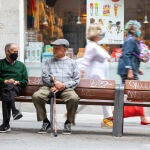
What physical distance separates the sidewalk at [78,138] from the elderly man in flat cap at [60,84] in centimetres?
28

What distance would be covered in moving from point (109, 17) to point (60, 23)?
104 centimetres

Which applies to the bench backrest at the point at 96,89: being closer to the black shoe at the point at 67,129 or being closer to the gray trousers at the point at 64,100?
the gray trousers at the point at 64,100

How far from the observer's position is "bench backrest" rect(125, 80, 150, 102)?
28.3 ft

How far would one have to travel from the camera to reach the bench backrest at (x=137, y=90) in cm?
864

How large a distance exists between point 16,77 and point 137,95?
1797 millimetres

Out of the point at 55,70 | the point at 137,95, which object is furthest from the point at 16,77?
the point at 137,95

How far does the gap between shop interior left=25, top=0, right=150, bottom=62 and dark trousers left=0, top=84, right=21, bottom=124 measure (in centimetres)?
387

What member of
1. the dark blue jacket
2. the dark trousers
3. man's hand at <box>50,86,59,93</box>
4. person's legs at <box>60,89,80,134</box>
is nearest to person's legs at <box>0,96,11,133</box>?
the dark trousers

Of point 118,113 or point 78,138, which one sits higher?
point 118,113

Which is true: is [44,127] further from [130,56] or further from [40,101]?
[130,56]

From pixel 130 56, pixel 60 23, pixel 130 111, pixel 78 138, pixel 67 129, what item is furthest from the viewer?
pixel 60 23

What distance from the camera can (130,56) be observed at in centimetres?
952

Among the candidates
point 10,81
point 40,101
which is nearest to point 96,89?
point 40,101

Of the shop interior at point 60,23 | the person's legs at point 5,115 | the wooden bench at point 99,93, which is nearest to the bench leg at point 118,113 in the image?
the wooden bench at point 99,93
